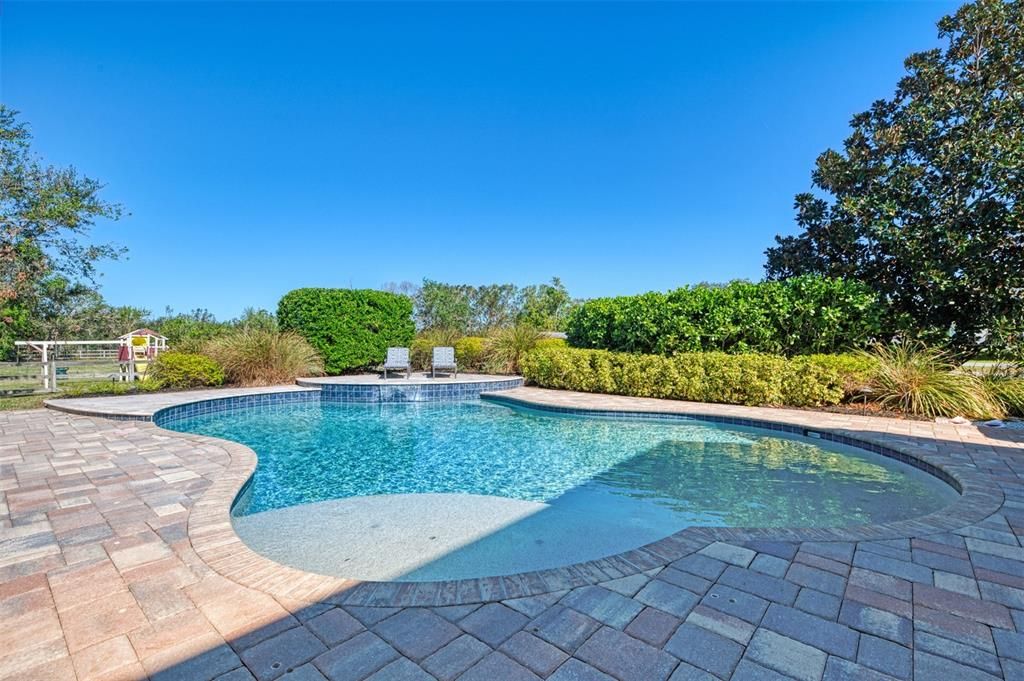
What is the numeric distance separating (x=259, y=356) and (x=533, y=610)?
1009 cm

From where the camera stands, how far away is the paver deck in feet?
5.22

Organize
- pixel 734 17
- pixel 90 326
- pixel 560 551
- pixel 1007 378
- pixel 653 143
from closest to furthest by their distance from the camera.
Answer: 1. pixel 560 551
2. pixel 1007 378
3. pixel 734 17
4. pixel 653 143
5. pixel 90 326

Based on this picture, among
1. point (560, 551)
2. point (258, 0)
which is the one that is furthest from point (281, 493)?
point (258, 0)

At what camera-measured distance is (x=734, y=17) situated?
29.5 ft

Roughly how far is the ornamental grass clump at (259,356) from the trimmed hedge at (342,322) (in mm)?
715

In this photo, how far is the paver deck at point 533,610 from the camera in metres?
1.59

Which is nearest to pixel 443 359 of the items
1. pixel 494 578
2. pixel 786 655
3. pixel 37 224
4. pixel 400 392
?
pixel 400 392

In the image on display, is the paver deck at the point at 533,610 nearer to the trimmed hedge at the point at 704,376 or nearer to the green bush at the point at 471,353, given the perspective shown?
the trimmed hedge at the point at 704,376

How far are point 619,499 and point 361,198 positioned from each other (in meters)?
15.6

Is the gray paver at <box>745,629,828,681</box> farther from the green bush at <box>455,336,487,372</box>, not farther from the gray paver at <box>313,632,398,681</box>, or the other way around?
the green bush at <box>455,336,487,372</box>

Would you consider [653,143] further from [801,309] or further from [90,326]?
[90,326]

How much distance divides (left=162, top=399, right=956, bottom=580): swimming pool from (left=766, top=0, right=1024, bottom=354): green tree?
450cm

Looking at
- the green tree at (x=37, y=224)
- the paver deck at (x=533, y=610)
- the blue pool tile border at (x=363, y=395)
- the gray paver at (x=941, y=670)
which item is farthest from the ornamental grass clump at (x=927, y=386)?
the green tree at (x=37, y=224)

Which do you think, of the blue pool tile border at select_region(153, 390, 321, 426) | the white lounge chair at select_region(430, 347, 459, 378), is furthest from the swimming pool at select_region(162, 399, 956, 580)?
the white lounge chair at select_region(430, 347, 459, 378)
